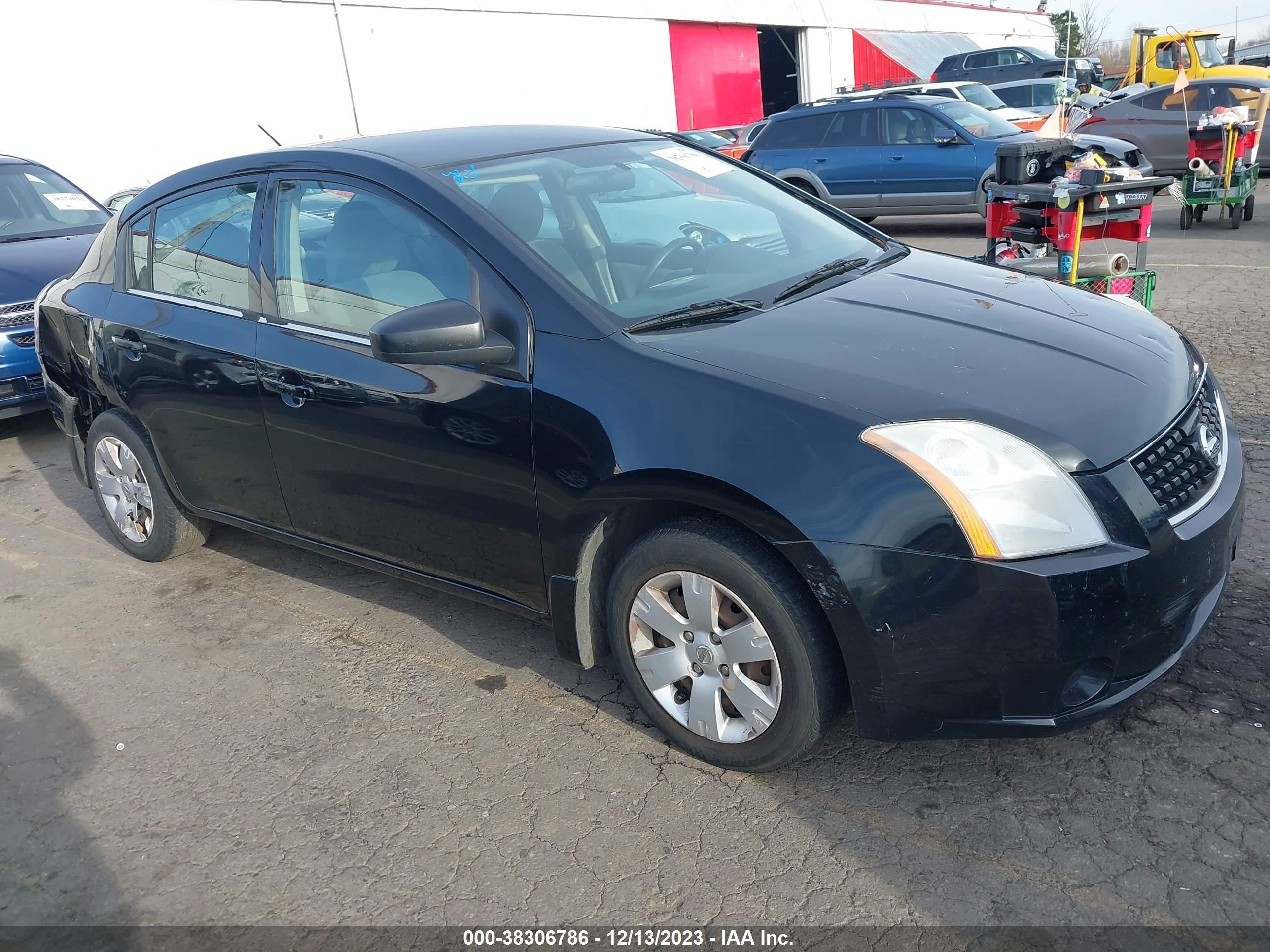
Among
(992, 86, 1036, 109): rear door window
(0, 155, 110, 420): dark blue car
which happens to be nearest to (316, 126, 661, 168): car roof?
(0, 155, 110, 420): dark blue car

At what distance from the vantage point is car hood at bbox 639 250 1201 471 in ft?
8.72

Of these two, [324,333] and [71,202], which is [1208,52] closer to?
[71,202]

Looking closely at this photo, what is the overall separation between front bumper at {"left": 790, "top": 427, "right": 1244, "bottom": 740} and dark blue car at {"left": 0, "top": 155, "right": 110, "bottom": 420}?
565 cm

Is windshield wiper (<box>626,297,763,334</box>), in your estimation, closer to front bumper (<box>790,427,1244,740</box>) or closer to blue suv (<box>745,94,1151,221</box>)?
front bumper (<box>790,427,1244,740</box>)

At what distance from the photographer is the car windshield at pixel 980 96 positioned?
53.9ft

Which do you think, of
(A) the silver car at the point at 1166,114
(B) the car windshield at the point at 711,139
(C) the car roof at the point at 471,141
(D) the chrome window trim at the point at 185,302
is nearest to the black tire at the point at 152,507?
(D) the chrome window trim at the point at 185,302

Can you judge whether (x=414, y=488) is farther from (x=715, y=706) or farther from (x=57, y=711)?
(x=57, y=711)

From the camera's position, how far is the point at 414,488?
348cm

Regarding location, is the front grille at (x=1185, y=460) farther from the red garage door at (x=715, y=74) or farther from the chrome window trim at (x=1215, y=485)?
the red garage door at (x=715, y=74)

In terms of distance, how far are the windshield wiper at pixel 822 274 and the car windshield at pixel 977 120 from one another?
396 inches

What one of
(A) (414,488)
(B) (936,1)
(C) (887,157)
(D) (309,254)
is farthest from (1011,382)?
(B) (936,1)

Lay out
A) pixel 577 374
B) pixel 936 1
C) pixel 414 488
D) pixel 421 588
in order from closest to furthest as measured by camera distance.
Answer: pixel 577 374, pixel 414 488, pixel 421 588, pixel 936 1

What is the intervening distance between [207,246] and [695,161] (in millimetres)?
1889

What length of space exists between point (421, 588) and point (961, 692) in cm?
248
